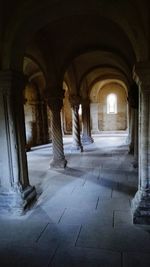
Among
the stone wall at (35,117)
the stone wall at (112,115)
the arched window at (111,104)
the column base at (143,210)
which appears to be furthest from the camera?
the arched window at (111,104)

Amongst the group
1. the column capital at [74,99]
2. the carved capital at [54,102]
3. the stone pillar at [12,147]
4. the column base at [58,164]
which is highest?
the column capital at [74,99]

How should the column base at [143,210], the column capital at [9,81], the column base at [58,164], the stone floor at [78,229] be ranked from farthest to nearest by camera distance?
the column base at [58,164] → the column capital at [9,81] → the column base at [143,210] → the stone floor at [78,229]

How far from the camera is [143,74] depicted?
2.87 meters

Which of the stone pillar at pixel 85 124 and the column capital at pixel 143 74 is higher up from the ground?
the column capital at pixel 143 74

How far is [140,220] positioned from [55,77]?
4.30 meters

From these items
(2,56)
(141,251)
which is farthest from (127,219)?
(2,56)

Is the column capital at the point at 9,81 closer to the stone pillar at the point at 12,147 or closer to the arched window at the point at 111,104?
the stone pillar at the point at 12,147

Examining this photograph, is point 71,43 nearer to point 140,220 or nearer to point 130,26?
point 130,26

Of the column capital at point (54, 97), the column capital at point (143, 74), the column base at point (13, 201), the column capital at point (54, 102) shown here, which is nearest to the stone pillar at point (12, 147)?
the column base at point (13, 201)

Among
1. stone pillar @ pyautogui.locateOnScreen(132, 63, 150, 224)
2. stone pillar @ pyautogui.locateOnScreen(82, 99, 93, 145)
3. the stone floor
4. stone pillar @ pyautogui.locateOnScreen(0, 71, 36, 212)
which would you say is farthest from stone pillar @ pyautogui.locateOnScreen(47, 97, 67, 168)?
stone pillar @ pyautogui.locateOnScreen(82, 99, 93, 145)

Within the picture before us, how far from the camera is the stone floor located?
2373 mm

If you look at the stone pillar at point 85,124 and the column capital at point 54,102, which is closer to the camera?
the column capital at point 54,102

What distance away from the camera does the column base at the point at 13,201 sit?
11.2 feet

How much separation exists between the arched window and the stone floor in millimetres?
13808
